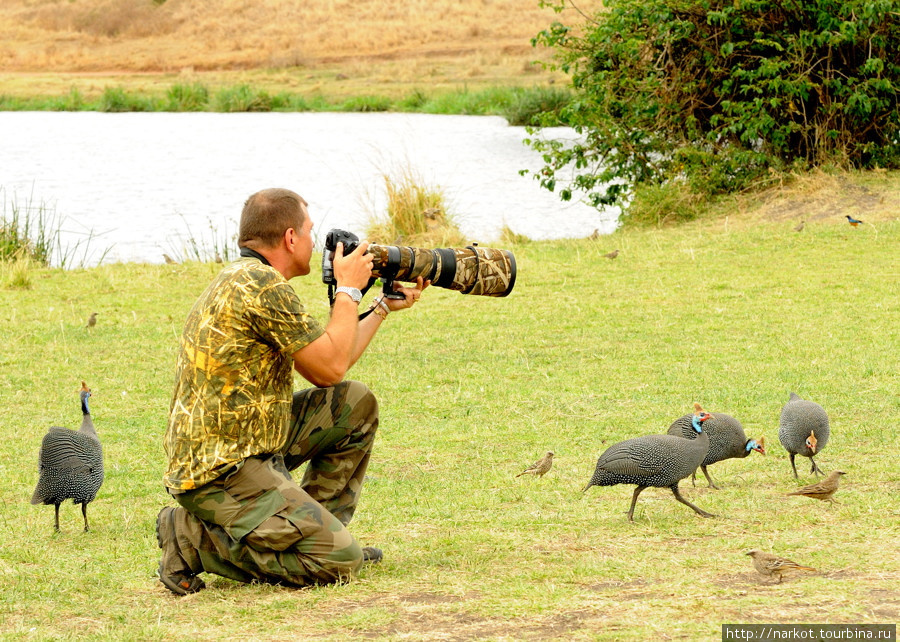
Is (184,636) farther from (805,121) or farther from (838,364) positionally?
(805,121)

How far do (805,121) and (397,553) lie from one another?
45.7 feet

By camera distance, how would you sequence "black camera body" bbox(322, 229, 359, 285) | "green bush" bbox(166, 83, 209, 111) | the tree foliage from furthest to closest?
"green bush" bbox(166, 83, 209, 111)
the tree foliage
"black camera body" bbox(322, 229, 359, 285)

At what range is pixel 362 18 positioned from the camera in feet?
197

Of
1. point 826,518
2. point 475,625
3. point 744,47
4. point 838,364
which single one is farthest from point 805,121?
point 475,625

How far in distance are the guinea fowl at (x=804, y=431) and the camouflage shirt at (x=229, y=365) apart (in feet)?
9.32

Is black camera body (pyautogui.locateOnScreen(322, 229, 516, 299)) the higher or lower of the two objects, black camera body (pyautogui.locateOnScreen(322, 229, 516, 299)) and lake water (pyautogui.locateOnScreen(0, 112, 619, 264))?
the higher

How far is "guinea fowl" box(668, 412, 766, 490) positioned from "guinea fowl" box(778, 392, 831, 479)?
0.57ft

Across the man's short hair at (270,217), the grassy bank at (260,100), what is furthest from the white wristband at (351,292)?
the grassy bank at (260,100)

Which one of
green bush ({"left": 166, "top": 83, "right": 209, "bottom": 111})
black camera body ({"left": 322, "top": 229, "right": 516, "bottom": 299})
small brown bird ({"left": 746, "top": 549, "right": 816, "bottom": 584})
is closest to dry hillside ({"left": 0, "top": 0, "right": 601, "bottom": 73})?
green bush ({"left": 166, "top": 83, "right": 209, "bottom": 111})

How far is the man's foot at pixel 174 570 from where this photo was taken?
443cm

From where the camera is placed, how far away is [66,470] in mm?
5430

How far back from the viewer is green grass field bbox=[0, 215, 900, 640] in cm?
406

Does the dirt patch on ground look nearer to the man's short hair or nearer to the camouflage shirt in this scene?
the man's short hair

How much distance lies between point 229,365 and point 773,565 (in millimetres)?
2154
